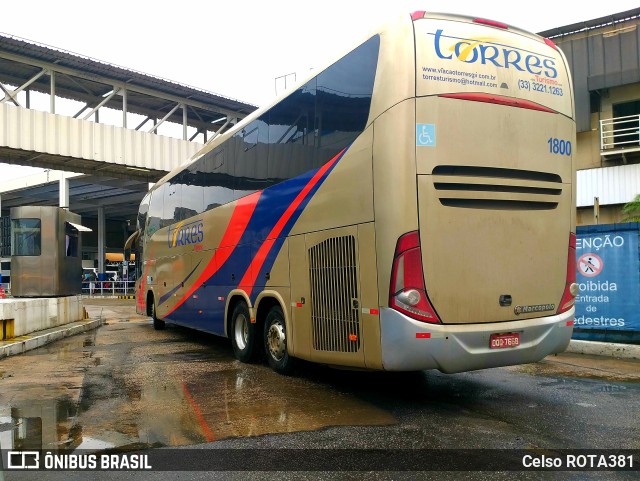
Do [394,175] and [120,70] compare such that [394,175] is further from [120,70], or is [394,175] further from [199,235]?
[120,70]

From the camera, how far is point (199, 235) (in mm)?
11273

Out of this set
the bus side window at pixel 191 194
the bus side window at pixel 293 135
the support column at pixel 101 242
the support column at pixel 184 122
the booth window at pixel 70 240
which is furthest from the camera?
the support column at pixel 101 242

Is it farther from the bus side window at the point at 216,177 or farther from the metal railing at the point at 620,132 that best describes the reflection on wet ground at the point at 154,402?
the metal railing at the point at 620,132

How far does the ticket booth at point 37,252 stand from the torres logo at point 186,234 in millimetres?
3735

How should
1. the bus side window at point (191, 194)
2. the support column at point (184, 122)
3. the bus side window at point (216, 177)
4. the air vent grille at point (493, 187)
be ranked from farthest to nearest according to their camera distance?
the support column at point (184, 122), the bus side window at point (191, 194), the bus side window at point (216, 177), the air vent grille at point (493, 187)

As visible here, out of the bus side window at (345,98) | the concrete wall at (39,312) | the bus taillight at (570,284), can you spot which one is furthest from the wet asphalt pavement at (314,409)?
the bus side window at (345,98)

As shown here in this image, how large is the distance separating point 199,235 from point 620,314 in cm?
815

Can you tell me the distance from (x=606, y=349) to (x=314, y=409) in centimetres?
584

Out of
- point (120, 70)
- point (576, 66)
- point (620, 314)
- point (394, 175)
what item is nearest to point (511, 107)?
point (394, 175)

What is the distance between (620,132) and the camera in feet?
66.2

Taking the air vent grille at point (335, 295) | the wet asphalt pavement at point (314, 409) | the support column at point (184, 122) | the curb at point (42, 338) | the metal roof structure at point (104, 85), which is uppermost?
the metal roof structure at point (104, 85)

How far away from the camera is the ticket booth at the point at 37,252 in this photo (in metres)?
14.3

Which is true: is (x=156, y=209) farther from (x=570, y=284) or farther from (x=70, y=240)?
(x=570, y=284)

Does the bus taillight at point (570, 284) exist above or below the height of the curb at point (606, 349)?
above
